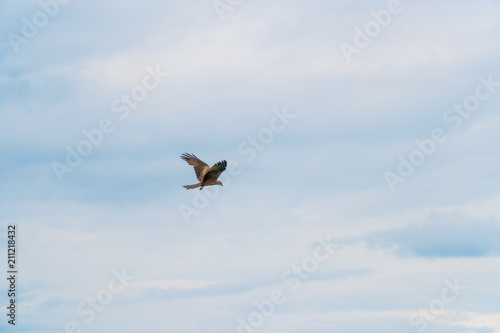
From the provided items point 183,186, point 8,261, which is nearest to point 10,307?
point 8,261

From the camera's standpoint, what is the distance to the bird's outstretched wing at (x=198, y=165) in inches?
2448

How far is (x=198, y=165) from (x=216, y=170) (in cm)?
466

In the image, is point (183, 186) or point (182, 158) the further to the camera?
point (182, 158)

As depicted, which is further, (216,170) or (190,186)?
(190,186)

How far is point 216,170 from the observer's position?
5991 centimetres

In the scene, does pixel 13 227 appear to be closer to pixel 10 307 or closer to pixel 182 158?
pixel 10 307

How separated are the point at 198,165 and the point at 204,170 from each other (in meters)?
1.74

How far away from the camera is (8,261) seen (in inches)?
2181

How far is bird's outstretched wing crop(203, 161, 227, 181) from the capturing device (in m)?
58.8

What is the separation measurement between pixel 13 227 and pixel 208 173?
18465 millimetres

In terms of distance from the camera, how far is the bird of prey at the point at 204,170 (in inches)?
2337

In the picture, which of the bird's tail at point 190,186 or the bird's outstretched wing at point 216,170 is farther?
the bird's tail at point 190,186

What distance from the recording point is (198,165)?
64.1 metres

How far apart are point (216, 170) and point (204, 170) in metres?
2.97
